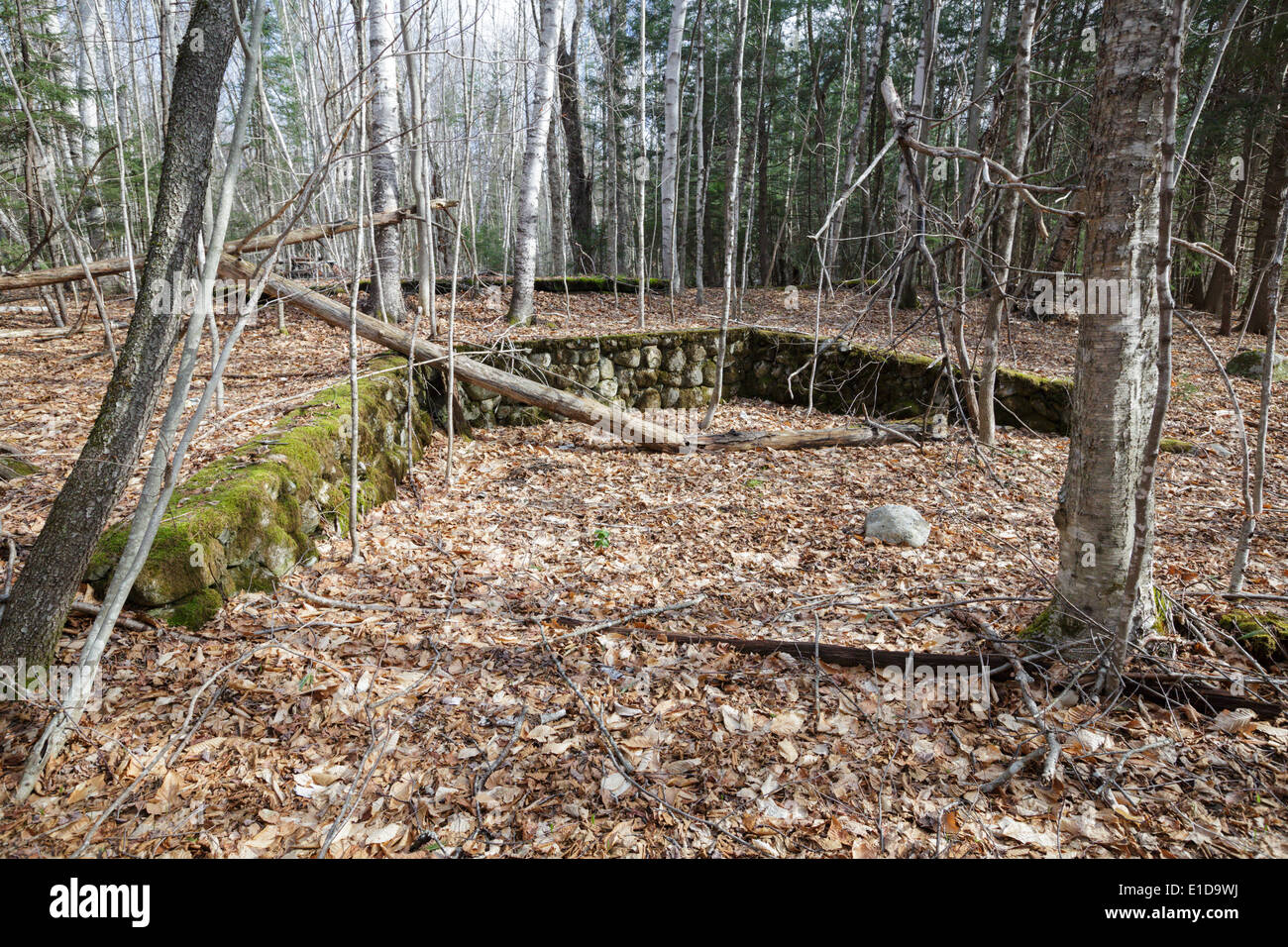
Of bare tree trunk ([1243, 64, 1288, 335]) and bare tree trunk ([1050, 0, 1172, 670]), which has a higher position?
bare tree trunk ([1243, 64, 1288, 335])

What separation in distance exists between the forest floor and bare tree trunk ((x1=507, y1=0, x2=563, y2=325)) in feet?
13.7

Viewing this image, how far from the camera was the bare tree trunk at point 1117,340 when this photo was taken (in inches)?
88.7

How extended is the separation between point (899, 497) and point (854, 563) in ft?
4.72

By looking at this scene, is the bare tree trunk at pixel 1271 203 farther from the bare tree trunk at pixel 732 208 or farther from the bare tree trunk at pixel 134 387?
the bare tree trunk at pixel 134 387

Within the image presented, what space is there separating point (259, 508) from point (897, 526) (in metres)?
3.95

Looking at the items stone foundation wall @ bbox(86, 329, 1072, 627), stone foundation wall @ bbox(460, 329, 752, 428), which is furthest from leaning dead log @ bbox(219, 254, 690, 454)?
stone foundation wall @ bbox(460, 329, 752, 428)

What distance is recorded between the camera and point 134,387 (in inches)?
90.5

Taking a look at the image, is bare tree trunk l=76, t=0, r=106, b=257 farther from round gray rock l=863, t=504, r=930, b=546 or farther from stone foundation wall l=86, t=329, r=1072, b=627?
round gray rock l=863, t=504, r=930, b=546

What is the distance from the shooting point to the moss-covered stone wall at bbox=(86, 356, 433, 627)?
114 inches

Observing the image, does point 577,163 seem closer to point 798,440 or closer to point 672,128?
point 672,128

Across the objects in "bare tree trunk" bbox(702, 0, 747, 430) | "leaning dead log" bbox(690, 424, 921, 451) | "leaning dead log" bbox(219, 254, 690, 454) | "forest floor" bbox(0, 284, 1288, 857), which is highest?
"bare tree trunk" bbox(702, 0, 747, 430)

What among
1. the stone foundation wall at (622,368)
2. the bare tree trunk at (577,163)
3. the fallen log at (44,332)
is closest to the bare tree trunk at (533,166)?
the stone foundation wall at (622,368)

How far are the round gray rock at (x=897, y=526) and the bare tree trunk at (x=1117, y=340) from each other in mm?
1600

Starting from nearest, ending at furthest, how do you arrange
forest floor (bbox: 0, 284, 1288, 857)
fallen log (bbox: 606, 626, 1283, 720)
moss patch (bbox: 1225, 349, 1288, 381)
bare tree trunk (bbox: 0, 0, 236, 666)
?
forest floor (bbox: 0, 284, 1288, 857)
bare tree trunk (bbox: 0, 0, 236, 666)
fallen log (bbox: 606, 626, 1283, 720)
moss patch (bbox: 1225, 349, 1288, 381)
